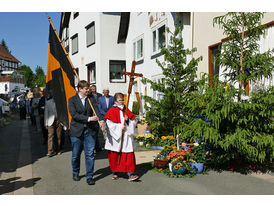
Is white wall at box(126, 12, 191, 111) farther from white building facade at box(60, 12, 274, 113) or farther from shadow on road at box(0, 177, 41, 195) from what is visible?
shadow on road at box(0, 177, 41, 195)

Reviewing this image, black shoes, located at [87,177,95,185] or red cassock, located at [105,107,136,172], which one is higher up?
red cassock, located at [105,107,136,172]

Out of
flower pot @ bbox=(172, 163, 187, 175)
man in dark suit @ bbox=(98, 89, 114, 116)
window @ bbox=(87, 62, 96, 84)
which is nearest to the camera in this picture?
flower pot @ bbox=(172, 163, 187, 175)

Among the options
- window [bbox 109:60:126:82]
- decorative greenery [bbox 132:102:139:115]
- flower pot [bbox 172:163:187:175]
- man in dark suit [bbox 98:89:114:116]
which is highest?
window [bbox 109:60:126:82]

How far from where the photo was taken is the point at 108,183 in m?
5.39

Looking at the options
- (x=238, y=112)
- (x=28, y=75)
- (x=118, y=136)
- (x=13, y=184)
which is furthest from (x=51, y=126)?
(x=28, y=75)

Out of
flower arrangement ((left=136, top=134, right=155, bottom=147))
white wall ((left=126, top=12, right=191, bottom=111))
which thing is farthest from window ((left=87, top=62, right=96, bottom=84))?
flower arrangement ((left=136, top=134, right=155, bottom=147))

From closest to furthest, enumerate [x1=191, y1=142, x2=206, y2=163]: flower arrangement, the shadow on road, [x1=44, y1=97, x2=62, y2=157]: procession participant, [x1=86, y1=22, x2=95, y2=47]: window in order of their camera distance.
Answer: the shadow on road → [x1=191, y1=142, x2=206, y2=163]: flower arrangement → [x1=44, y1=97, x2=62, y2=157]: procession participant → [x1=86, y1=22, x2=95, y2=47]: window

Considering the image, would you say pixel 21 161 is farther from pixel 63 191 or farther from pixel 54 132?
pixel 63 191

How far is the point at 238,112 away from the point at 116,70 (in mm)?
15923

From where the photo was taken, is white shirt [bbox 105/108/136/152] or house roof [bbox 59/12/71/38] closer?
white shirt [bbox 105/108/136/152]

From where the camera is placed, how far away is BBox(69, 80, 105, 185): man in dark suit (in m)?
5.35

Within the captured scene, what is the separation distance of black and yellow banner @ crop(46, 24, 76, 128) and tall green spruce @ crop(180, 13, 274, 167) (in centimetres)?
261

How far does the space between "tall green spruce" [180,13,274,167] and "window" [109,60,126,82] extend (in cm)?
1502

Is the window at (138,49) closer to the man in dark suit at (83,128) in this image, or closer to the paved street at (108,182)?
the paved street at (108,182)
